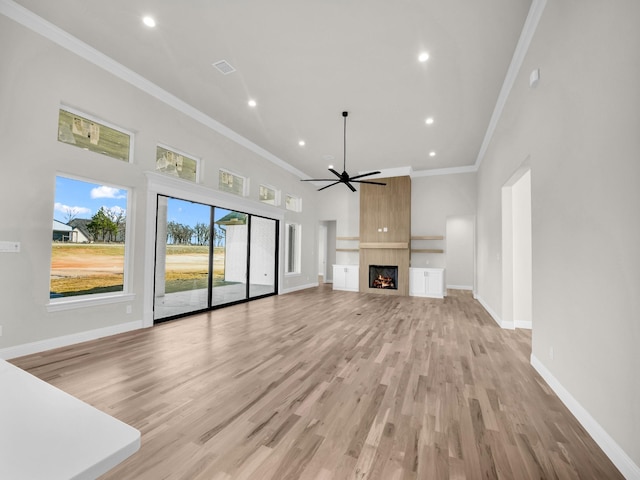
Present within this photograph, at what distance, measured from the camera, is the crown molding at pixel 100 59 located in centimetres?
310

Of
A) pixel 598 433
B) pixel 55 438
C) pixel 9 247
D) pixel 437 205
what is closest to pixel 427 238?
pixel 437 205

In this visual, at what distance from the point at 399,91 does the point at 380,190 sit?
13.5 feet

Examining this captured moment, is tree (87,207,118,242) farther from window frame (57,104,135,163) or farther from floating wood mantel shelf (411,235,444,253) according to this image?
floating wood mantel shelf (411,235,444,253)

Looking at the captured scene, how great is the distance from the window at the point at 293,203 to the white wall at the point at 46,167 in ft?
13.8

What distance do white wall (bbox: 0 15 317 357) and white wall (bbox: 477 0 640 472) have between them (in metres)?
5.02

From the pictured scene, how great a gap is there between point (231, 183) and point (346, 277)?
4380mm

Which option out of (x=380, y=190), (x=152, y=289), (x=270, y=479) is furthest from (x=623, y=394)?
Result: (x=380, y=190)

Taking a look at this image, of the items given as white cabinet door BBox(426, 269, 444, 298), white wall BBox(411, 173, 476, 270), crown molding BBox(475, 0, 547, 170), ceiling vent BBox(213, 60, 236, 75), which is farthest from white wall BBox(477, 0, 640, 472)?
white wall BBox(411, 173, 476, 270)

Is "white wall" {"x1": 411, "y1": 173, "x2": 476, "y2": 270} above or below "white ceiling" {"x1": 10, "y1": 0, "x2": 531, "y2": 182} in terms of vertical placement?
below

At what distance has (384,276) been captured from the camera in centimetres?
838

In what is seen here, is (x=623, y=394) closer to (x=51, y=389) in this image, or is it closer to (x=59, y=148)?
(x=51, y=389)

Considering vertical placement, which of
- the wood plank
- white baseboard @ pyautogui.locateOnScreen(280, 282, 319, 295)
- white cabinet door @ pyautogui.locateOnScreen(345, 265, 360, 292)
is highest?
the wood plank

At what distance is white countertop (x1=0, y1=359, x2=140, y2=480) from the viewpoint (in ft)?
1.62

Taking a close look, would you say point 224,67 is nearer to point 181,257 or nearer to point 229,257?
point 181,257
